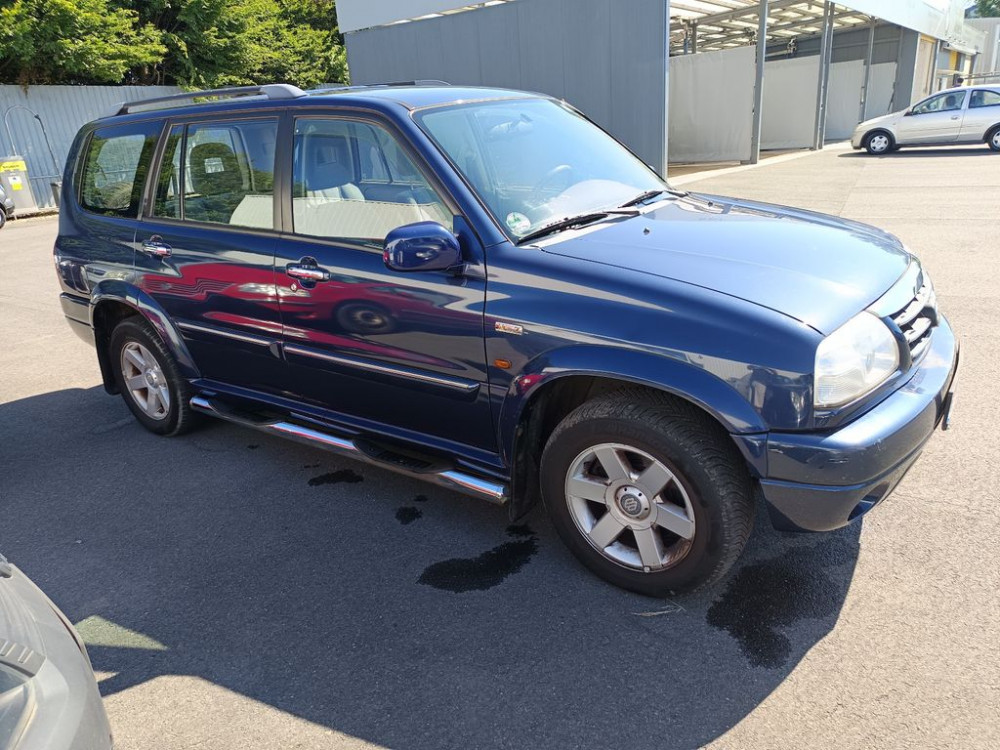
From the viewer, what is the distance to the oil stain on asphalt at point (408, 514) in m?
3.62

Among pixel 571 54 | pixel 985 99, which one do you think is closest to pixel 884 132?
pixel 985 99

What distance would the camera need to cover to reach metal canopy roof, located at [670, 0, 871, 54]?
20375 mm

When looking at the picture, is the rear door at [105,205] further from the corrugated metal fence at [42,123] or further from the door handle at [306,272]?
the corrugated metal fence at [42,123]

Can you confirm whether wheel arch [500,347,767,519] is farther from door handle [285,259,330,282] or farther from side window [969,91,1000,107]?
side window [969,91,1000,107]

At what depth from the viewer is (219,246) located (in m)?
3.88

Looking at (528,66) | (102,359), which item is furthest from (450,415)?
(528,66)

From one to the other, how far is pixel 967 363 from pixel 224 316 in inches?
182

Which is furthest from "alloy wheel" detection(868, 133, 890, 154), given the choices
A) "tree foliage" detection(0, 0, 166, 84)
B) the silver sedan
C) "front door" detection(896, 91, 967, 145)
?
the silver sedan

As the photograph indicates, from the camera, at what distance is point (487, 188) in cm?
315

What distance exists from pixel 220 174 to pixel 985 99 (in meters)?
20.1

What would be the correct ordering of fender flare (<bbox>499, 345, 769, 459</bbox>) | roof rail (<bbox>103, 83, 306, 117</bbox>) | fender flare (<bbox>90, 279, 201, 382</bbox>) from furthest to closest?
fender flare (<bbox>90, 279, 201, 382</bbox>) → roof rail (<bbox>103, 83, 306, 117</bbox>) → fender flare (<bbox>499, 345, 769, 459</bbox>)

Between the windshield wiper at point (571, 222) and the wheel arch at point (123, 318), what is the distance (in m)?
2.29

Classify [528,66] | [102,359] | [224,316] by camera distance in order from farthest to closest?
[528,66], [102,359], [224,316]

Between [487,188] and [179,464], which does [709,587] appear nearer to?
[487,188]
